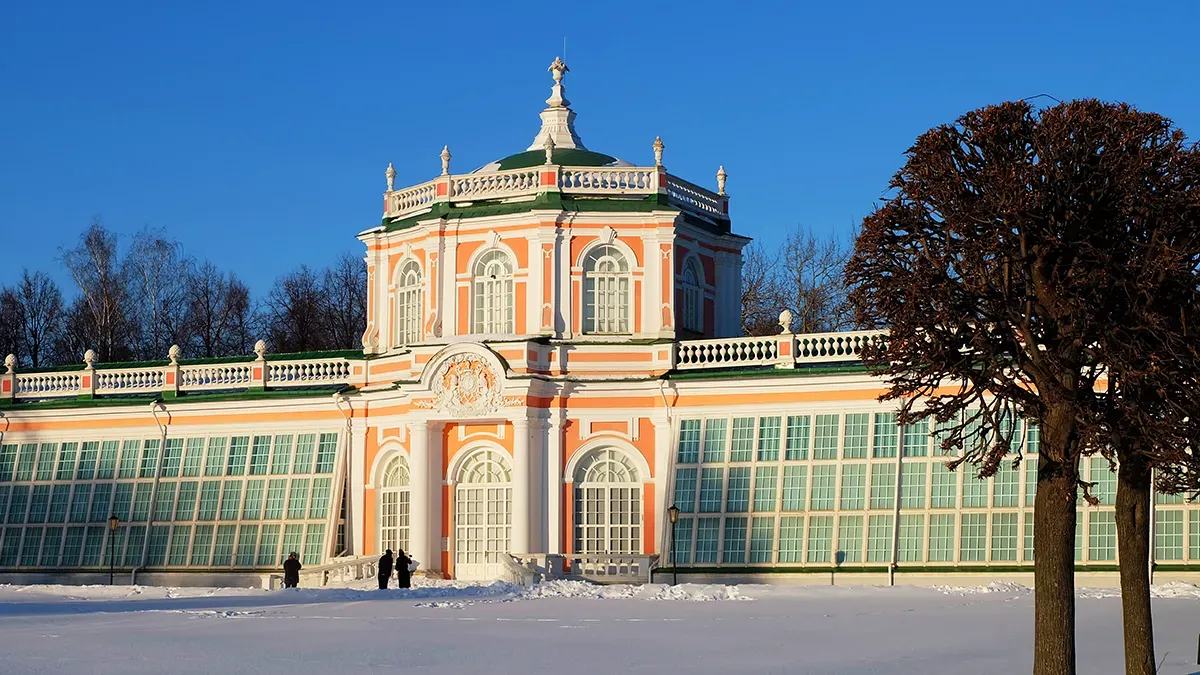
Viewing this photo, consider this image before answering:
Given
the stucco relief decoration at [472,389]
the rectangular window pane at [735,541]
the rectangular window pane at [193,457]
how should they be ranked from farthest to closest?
1. the rectangular window pane at [193,457]
2. the stucco relief decoration at [472,389]
3. the rectangular window pane at [735,541]

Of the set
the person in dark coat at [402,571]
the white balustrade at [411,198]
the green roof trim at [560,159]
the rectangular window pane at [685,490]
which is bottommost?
the person in dark coat at [402,571]

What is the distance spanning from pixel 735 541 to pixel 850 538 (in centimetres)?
233

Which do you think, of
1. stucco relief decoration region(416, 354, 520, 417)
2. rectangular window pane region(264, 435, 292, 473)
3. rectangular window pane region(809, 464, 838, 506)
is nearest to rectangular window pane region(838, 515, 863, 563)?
rectangular window pane region(809, 464, 838, 506)

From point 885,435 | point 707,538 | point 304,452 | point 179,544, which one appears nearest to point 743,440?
point 707,538

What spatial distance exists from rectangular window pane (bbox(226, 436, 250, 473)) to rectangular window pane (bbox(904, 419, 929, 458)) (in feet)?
48.2

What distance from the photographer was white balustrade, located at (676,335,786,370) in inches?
1513

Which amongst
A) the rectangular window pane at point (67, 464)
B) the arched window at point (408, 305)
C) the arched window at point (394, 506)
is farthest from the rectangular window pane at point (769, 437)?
the rectangular window pane at point (67, 464)

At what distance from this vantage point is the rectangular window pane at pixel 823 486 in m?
37.0

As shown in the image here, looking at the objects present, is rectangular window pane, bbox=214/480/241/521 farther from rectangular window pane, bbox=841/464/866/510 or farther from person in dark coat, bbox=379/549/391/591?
rectangular window pane, bbox=841/464/866/510

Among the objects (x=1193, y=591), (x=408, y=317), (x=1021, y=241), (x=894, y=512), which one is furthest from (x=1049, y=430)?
(x=408, y=317)

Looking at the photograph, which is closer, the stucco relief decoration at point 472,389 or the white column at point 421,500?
the stucco relief decoration at point 472,389

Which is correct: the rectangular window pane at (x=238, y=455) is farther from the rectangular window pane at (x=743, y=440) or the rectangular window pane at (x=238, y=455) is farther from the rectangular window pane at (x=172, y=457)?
the rectangular window pane at (x=743, y=440)

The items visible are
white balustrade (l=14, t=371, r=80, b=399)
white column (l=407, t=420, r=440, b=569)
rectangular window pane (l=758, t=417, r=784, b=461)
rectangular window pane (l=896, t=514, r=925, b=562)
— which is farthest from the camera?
white balustrade (l=14, t=371, r=80, b=399)

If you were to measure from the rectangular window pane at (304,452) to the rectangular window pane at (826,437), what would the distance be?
11264 millimetres
